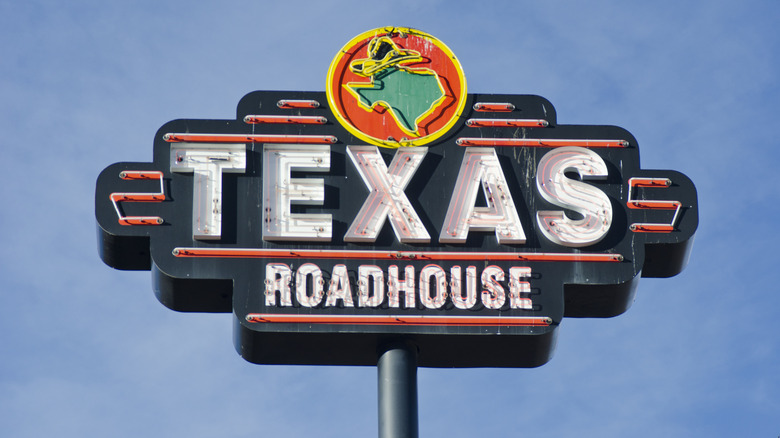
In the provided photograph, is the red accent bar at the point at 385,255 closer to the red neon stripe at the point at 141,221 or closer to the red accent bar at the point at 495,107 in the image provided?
the red neon stripe at the point at 141,221

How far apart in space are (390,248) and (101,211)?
13.8ft

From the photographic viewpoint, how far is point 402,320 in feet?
83.7

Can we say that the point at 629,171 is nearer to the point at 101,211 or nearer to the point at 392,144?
the point at 392,144

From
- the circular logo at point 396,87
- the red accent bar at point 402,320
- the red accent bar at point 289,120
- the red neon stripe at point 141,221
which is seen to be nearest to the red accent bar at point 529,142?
the circular logo at point 396,87

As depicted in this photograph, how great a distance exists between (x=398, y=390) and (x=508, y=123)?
4.73m

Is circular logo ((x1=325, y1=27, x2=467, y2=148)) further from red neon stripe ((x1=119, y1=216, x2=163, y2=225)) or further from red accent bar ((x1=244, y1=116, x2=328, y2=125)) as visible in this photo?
red neon stripe ((x1=119, y1=216, x2=163, y2=225))

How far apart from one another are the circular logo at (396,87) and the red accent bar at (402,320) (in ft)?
9.92

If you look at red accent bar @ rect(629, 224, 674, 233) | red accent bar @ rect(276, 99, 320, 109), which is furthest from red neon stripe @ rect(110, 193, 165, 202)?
red accent bar @ rect(629, 224, 674, 233)

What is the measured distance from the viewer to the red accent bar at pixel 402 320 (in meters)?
25.4

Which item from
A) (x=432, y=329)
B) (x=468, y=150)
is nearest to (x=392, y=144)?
(x=468, y=150)

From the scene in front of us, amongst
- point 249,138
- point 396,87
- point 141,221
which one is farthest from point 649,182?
point 141,221

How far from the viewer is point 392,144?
89.2 ft

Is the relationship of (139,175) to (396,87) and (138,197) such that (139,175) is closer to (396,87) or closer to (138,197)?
(138,197)

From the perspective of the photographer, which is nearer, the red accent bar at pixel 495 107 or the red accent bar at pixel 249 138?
the red accent bar at pixel 249 138
